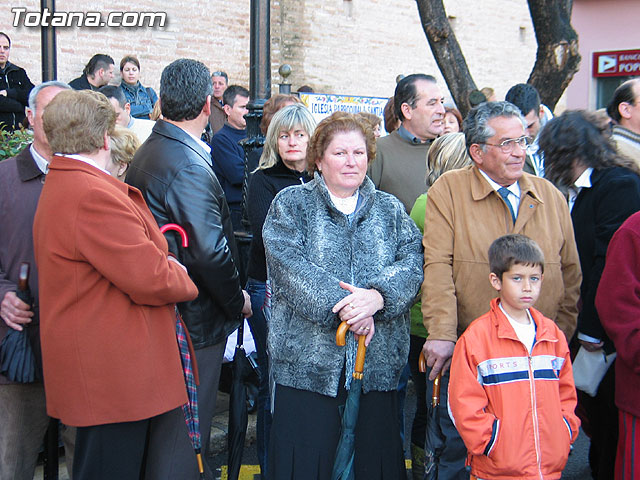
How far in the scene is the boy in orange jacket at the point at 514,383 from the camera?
9.68 feet

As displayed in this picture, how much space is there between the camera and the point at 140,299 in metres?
2.79

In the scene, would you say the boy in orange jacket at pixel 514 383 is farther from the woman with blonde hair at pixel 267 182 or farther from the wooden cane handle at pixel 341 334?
the woman with blonde hair at pixel 267 182

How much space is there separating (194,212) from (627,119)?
274cm

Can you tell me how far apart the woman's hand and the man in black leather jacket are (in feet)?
2.23

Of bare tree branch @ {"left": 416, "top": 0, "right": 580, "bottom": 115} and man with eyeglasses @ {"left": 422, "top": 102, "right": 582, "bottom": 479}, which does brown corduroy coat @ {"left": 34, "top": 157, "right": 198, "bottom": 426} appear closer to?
man with eyeglasses @ {"left": 422, "top": 102, "right": 582, "bottom": 479}

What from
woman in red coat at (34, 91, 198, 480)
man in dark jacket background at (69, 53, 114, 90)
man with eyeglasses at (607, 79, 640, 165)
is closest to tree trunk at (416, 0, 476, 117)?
man in dark jacket background at (69, 53, 114, 90)

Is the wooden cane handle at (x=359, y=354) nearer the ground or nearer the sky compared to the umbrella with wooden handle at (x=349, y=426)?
nearer the sky

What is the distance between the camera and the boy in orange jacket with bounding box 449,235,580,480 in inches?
116

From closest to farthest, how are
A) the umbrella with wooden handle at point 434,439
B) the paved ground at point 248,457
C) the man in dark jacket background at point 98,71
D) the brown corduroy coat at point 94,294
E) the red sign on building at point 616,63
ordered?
the brown corduroy coat at point 94,294 < the umbrella with wooden handle at point 434,439 < the paved ground at point 248,457 < the man in dark jacket background at point 98,71 < the red sign on building at point 616,63

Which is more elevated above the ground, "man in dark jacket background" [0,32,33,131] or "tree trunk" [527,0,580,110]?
"tree trunk" [527,0,580,110]

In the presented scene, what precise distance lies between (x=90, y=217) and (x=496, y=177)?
1.85m

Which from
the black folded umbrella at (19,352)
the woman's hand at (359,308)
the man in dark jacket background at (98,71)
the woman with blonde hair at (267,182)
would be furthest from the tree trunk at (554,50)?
the black folded umbrella at (19,352)

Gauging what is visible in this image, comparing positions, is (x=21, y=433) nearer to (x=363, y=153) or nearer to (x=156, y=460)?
(x=156, y=460)

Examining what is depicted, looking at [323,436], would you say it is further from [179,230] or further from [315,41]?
[315,41]
